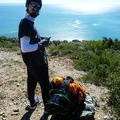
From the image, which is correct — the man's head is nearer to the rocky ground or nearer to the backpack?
the backpack

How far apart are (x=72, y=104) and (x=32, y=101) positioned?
1.04m

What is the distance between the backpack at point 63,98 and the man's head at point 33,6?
1.27 meters

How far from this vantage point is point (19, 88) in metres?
6.59

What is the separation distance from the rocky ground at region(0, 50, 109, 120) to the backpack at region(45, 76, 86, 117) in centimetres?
71

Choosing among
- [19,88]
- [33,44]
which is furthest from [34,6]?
[19,88]

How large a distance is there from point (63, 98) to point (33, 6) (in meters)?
1.61

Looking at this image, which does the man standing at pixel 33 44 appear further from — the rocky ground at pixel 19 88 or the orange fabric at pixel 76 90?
the rocky ground at pixel 19 88

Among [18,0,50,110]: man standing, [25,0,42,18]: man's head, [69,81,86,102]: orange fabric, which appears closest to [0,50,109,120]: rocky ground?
[69,81,86,102]: orange fabric

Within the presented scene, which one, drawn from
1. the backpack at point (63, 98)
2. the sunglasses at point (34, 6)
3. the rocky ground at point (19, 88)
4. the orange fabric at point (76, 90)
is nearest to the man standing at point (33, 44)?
the sunglasses at point (34, 6)

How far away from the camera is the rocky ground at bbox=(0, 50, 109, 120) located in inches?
204

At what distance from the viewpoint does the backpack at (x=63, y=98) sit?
4301 millimetres

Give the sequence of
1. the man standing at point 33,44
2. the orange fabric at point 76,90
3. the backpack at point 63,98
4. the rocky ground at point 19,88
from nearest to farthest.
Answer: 1. the man standing at point 33,44
2. the backpack at point 63,98
3. the orange fabric at point 76,90
4. the rocky ground at point 19,88

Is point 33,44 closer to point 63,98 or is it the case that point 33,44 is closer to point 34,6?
point 34,6

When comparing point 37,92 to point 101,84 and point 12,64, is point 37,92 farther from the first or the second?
point 12,64
